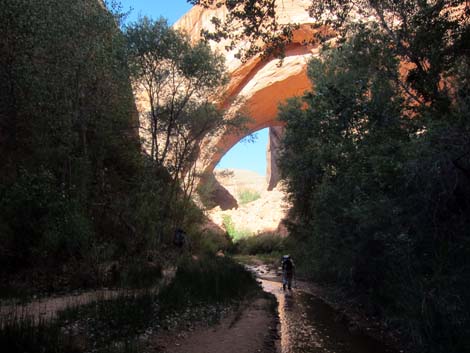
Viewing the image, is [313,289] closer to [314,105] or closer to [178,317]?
[314,105]

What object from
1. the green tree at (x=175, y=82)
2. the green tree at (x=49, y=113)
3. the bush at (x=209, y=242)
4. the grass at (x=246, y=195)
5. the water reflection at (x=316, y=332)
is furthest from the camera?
the grass at (x=246, y=195)

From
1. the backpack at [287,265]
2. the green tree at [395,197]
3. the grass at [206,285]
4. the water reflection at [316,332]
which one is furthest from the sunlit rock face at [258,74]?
the water reflection at [316,332]

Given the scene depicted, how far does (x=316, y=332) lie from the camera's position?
9.17m

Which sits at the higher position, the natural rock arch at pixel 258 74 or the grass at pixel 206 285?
the natural rock arch at pixel 258 74

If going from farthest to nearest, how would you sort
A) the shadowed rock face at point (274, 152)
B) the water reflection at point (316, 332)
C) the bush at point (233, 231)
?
the shadowed rock face at point (274, 152) → the bush at point (233, 231) → the water reflection at point (316, 332)

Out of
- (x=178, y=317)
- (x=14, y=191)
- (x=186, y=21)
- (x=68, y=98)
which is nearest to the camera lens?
(x=178, y=317)

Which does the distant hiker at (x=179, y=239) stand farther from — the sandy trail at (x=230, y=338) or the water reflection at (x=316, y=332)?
the sandy trail at (x=230, y=338)

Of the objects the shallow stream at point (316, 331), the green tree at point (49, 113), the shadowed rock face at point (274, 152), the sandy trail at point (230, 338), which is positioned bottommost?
the shallow stream at point (316, 331)

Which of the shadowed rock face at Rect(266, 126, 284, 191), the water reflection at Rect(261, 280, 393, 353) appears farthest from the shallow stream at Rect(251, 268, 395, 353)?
the shadowed rock face at Rect(266, 126, 284, 191)

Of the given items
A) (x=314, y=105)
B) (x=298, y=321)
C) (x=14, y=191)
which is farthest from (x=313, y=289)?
(x=14, y=191)

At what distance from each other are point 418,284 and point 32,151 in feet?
34.5

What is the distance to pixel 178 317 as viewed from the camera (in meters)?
8.83

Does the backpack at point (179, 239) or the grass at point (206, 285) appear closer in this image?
the grass at point (206, 285)

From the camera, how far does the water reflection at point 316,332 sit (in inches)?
312
